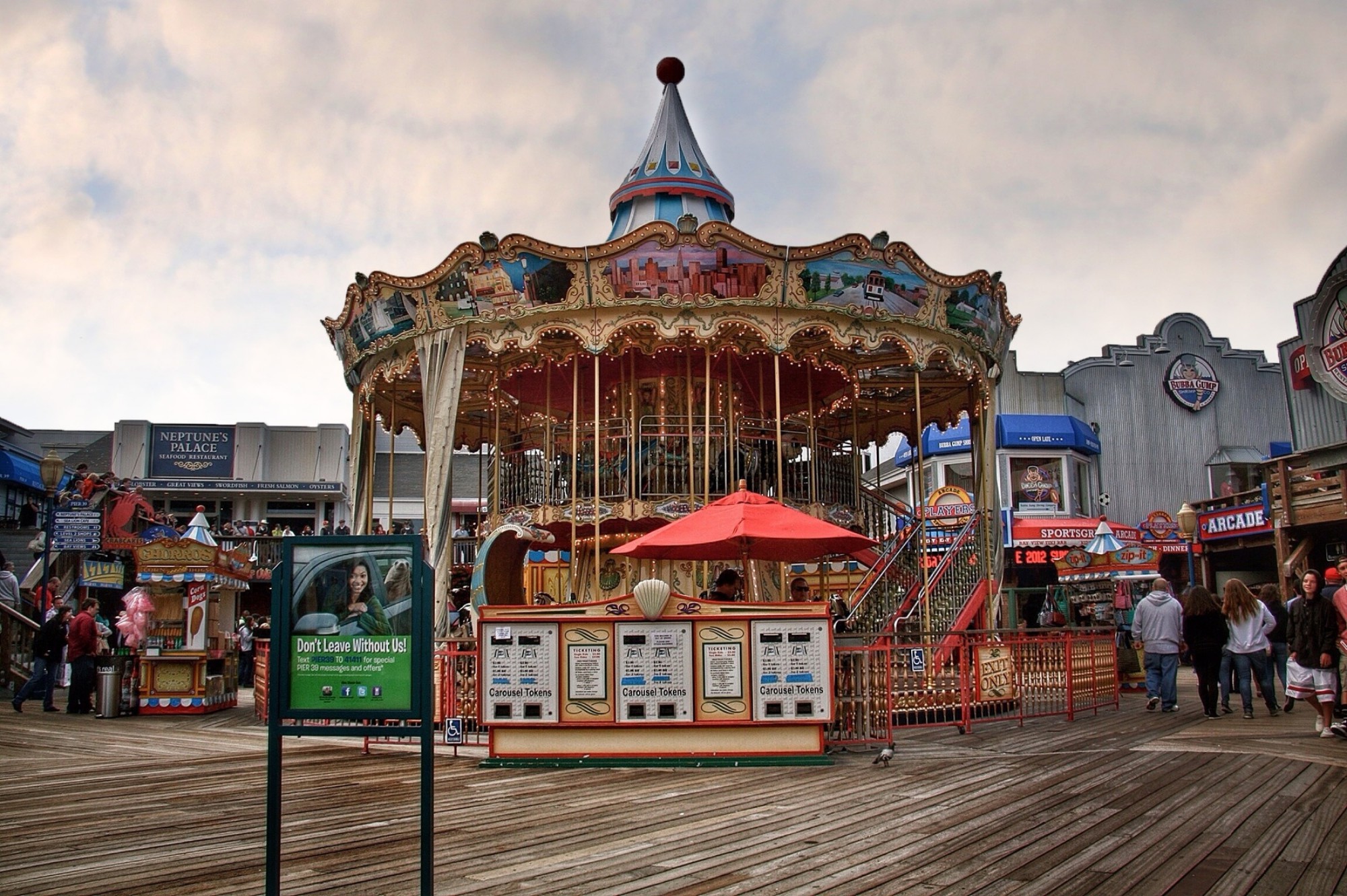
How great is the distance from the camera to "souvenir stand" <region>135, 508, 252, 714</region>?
48.9 feet

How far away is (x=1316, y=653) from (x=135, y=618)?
49.0 ft

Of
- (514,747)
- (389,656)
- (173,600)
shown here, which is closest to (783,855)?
(389,656)

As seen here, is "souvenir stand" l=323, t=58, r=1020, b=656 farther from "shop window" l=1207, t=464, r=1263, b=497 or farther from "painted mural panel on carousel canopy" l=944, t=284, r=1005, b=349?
"shop window" l=1207, t=464, r=1263, b=497

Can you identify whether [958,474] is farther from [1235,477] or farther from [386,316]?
[386,316]

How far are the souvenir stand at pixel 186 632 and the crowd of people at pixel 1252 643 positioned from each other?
1276cm

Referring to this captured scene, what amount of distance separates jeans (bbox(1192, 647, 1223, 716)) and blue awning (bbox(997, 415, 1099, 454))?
21.2 metres

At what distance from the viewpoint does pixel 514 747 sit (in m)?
8.88

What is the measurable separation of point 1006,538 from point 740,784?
2618 cm

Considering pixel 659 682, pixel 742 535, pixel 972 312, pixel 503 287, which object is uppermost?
pixel 503 287

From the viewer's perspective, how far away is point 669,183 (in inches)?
713

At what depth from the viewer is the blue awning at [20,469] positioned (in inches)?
1319

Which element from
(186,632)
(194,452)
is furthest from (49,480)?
(194,452)

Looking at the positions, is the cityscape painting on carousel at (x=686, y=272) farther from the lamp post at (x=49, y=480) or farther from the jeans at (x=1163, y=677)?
the lamp post at (x=49, y=480)

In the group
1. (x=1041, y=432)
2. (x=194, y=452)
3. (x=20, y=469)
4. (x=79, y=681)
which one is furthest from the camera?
(x=194, y=452)
